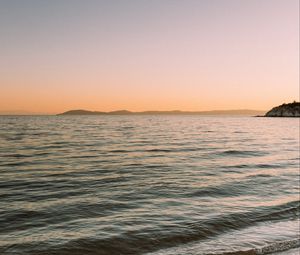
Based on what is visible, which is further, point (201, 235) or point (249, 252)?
point (201, 235)

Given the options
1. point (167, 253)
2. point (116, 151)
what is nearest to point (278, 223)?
point (167, 253)

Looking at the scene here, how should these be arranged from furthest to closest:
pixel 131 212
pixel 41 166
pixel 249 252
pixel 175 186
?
pixel 41 166 < pixel 175 186 < pixel 131 212 < pixel 249 252

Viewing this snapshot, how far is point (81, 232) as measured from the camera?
32.8 feet

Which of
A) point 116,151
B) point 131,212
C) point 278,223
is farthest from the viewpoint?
point 116,151

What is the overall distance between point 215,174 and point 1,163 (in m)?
13.4

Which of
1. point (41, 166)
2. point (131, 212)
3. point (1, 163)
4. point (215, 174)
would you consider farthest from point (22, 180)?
point (215, 174)

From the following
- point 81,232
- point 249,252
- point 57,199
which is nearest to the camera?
point 249,252

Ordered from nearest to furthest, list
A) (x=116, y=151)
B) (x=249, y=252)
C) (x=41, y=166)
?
(x=249, y=252), (x=41, y=166), (x=116, y=151)

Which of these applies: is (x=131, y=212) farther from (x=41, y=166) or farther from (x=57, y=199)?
(x=41, y=166)

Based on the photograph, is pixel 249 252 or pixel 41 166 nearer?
pixel 249 252

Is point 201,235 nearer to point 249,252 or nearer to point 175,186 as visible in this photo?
point 249,252

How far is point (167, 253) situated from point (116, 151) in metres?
21.9

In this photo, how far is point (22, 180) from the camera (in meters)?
17.4

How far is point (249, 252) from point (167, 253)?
6.36 feet
